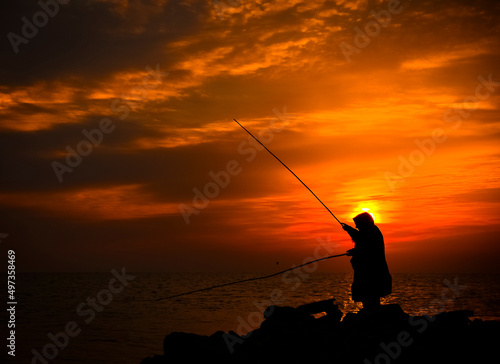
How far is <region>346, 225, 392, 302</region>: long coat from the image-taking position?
897 centimetres

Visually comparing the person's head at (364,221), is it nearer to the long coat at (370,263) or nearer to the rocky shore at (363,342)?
the long coat at (370,263)

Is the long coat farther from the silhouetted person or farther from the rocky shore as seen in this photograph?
the rocky shore

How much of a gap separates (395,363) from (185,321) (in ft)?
61.8

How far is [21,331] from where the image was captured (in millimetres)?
21781

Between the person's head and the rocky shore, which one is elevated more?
the person's head

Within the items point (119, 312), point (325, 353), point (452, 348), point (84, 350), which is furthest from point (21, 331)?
point (452, 348)

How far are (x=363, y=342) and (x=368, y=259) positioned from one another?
5.27ft

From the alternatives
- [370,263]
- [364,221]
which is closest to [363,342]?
[370,263]

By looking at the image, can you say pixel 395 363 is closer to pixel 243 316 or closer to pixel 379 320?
pixel 379 320

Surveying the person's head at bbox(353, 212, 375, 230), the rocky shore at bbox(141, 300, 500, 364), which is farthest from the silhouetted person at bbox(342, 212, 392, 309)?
the rocky shore at bbox(141, 300, 500, 364)

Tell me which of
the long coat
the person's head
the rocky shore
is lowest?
the rocky shore

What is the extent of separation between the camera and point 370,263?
900 centimetres

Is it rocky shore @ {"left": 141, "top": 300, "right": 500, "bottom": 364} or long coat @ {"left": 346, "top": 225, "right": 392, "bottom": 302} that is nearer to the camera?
rocky shore @ {"left": 141, "top": 300, "right": 500, "bottom": 364}

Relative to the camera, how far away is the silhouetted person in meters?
8.97
